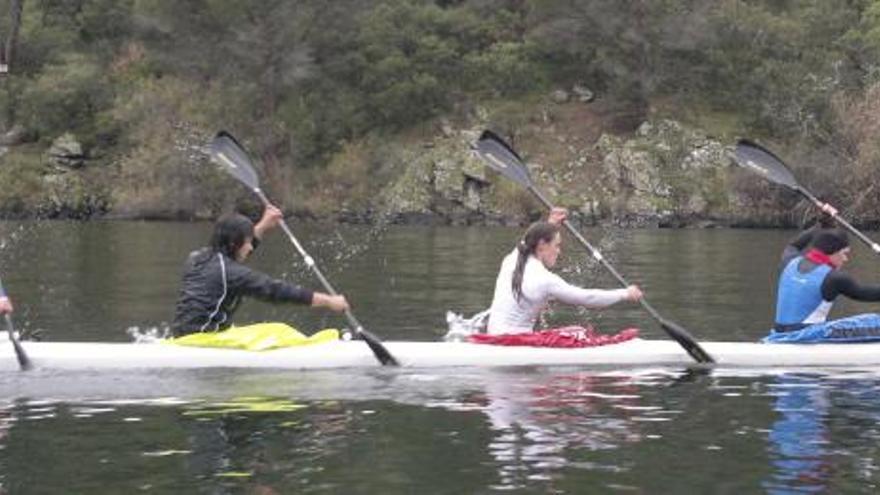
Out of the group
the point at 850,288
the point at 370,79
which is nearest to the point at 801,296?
the point at 850,288

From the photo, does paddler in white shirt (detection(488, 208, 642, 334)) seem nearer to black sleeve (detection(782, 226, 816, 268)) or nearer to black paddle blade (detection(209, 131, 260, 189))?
black sleeve (detection(782, 226, 816, 268))

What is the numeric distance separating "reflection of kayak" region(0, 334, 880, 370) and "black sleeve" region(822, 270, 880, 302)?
0.79m

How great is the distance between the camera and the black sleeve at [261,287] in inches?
557

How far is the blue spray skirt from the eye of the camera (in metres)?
15.6

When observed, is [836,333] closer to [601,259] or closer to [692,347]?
[692,347]

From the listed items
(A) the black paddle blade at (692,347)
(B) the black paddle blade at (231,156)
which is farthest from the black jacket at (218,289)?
(A) the black paddle blade at (692,347)

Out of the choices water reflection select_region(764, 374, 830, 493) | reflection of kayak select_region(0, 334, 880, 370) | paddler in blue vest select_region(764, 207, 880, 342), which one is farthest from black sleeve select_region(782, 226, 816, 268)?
water reflection select_region(764, 374, 830, 493)

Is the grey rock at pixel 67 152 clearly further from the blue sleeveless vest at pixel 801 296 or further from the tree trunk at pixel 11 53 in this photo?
the blue sleeveless vest at pixel 801 296

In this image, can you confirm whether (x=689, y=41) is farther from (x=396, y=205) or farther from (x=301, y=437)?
A: (x=301, y=437)

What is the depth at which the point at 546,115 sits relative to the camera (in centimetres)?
7856

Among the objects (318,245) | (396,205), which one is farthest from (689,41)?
(318,245)

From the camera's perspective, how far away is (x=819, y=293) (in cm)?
1534

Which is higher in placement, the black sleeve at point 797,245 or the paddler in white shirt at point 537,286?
the black sleeve at point 797,245

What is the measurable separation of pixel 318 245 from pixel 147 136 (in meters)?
37.4
